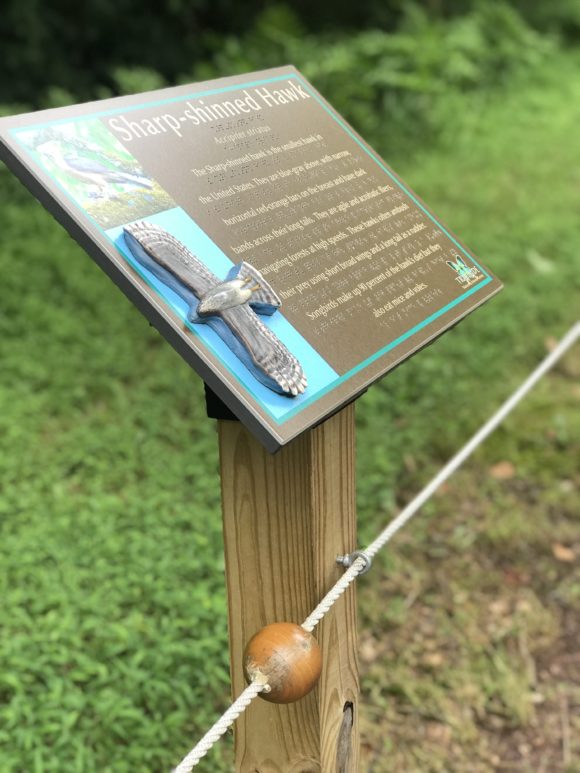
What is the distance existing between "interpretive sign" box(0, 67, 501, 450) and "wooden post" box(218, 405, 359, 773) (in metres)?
0.19

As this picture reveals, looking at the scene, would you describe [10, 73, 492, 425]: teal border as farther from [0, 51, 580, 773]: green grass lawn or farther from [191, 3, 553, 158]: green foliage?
[191, 3, 553, 158]: green foliage

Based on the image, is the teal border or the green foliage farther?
the green foliage

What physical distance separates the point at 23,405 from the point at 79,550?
992 mm

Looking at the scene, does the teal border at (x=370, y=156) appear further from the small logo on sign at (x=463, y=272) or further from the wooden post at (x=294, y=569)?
the wooden post at (x=294, y=569)

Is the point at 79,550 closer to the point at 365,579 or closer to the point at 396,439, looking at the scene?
the point at 365,579

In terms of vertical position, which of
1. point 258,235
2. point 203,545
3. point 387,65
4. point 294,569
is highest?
point 387,65

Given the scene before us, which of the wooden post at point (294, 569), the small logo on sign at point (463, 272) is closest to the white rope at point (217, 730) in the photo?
the wooden post at point (294, 569)

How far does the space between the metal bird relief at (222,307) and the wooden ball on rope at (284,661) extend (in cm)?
42

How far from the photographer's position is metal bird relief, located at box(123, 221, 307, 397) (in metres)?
1.20

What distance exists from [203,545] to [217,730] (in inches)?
63.2

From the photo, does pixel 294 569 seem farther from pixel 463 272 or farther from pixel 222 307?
pixel 463 272

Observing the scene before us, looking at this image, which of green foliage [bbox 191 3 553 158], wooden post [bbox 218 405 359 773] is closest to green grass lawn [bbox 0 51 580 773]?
wooden post [bbox 218 405 359 773]

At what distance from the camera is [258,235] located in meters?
1.39

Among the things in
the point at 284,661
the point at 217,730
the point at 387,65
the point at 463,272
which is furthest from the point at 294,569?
the point at 387,65
